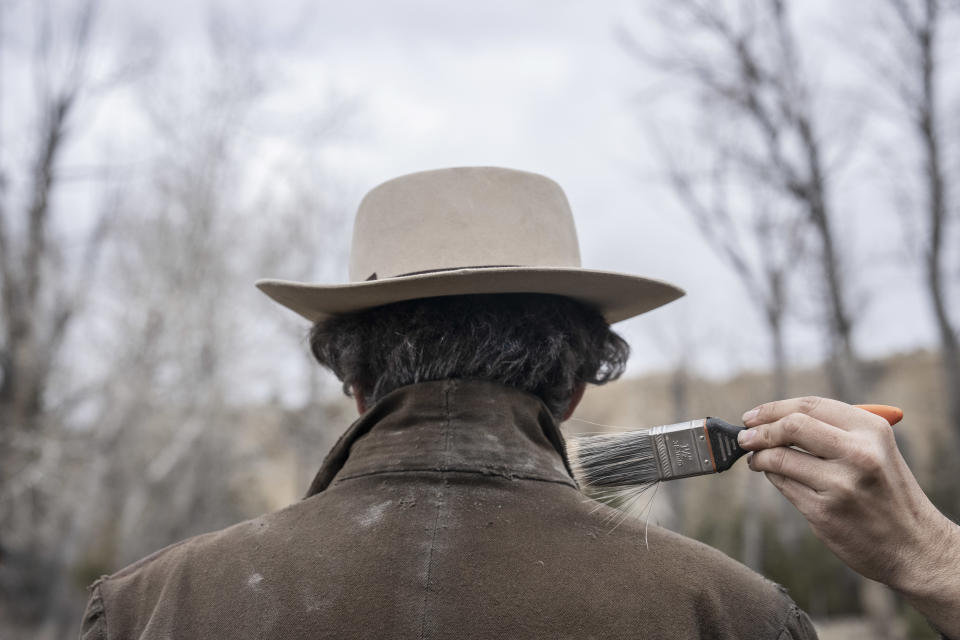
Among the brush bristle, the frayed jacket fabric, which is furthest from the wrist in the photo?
the brush bristle

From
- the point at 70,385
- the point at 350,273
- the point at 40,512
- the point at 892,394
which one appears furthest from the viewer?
the point at 892,394

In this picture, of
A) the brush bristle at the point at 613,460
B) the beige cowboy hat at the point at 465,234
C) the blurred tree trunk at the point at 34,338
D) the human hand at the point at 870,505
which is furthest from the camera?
the blurred tree trunk at the point at 34,338

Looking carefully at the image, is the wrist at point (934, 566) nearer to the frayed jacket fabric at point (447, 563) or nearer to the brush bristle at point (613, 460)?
the frayed jacket fabric at point (447, 563)

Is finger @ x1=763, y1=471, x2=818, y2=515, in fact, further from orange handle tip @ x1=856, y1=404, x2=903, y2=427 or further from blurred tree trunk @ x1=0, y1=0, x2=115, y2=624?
blurred tree trunk @ x1=0, y1=0, x2=115, y2=624

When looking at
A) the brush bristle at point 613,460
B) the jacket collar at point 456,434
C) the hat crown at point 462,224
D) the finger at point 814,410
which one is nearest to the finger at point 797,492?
the finger at point 814,410

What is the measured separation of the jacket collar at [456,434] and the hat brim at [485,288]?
22 cm

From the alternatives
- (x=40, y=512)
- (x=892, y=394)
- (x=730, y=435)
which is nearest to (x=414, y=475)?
(x=730, y=435)

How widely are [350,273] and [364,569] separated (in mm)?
1003

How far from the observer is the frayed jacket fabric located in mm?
1511

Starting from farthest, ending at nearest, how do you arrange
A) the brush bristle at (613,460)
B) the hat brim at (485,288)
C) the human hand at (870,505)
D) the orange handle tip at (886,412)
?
the hat brim at (485,288), the brush bristle at (613,460), the orange handle tip at (886,412), the human hand at (870,505)

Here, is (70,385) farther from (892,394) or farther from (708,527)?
(892,394)

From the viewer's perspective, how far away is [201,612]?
64.0 inches

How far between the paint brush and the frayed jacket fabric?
6cm

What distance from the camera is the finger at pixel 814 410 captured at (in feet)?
4.49
